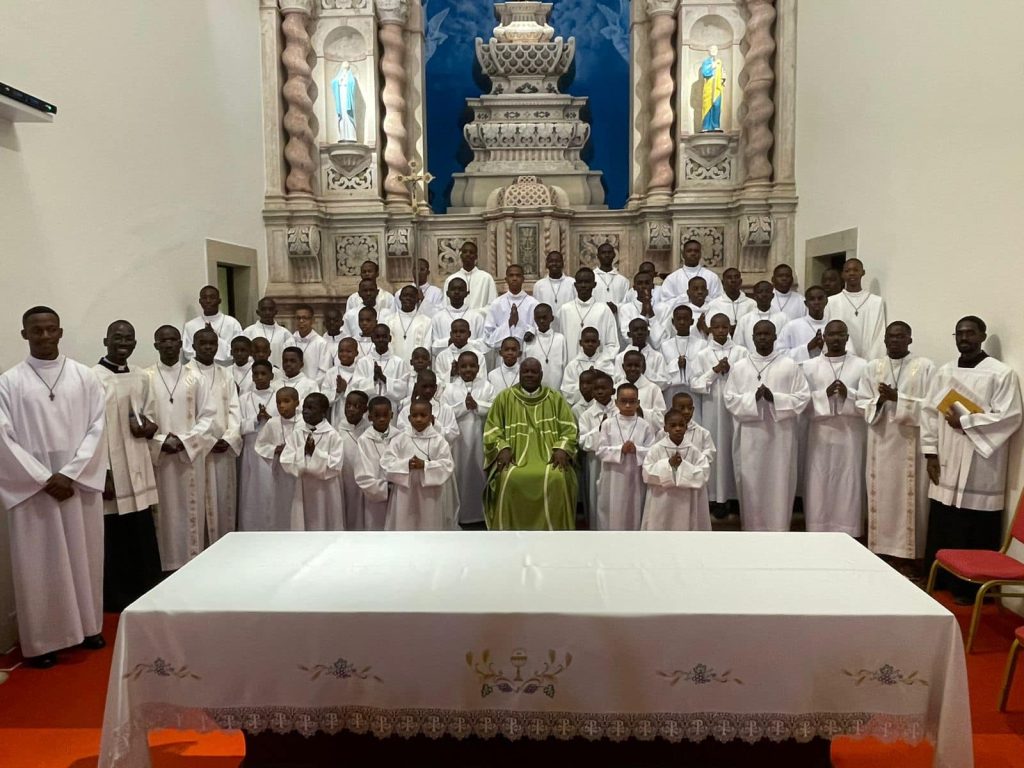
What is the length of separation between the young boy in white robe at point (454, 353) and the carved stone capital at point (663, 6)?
526 centimetres

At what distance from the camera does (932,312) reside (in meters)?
6.28

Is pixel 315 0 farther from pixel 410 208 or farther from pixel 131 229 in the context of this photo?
pixel 131 229

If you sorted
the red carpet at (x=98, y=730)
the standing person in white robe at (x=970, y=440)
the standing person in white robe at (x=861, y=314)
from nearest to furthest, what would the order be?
the red carpet at (x=98, y=730), the standing person in white robe at (x=970, y=440), the standing person in white robe at (x=861, y=314)

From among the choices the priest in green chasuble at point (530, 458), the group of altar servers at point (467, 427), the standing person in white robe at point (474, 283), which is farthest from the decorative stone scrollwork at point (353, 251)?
the priest in green chasuble at point (530, 458)

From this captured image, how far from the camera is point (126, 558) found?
5469 mm

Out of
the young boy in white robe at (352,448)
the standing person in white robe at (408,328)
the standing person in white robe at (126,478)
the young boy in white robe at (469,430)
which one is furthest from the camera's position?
the standing person in white robe at (408,328)

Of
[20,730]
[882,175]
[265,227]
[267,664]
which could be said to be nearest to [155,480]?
[20,730]

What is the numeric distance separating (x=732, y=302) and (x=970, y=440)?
8.84 ft

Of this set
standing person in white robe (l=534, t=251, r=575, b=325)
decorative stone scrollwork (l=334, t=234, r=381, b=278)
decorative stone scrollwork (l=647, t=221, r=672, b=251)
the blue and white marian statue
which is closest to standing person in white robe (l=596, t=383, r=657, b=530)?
standing person in white robe (l=534, t=251, r=575, b=325)

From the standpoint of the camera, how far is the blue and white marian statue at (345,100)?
9.54 metres

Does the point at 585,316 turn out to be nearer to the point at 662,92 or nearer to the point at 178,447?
the point at 178,447

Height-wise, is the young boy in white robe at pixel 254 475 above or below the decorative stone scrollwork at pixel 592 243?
below

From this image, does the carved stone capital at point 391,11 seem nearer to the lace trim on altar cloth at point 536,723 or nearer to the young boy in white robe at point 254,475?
the young boy in white robe at point 254,475

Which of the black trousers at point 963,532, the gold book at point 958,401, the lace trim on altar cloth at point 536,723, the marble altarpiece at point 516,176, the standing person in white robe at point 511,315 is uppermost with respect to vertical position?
the marble altarpiece at point 516,176
